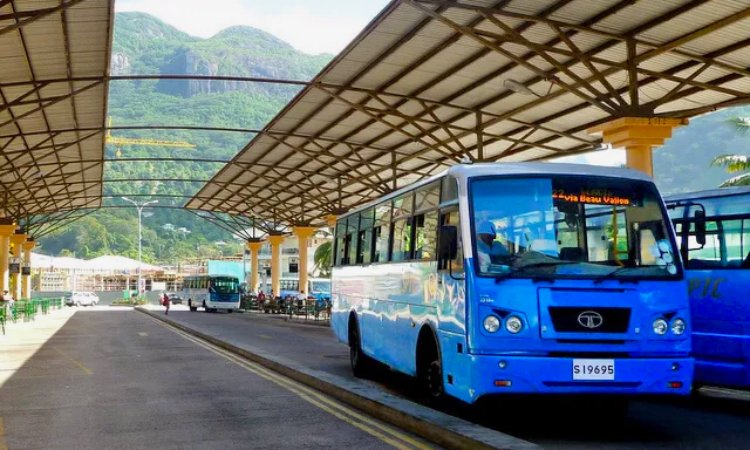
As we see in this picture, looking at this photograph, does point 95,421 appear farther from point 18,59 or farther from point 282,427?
point 18,59

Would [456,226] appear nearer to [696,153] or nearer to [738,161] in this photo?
[738,161]

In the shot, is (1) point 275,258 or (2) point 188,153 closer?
(1) point 275,258

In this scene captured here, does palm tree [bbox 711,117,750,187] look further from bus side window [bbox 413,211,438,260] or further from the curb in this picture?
bus side window [bbox 413,211,438,260]

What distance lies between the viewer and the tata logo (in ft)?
28.6

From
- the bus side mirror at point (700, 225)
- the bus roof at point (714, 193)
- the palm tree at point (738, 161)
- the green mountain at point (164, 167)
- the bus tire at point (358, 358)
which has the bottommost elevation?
the bus tire at point (358, 358)

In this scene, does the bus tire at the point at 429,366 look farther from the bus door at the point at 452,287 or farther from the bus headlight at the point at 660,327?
the bus headlight at the point at 660,327

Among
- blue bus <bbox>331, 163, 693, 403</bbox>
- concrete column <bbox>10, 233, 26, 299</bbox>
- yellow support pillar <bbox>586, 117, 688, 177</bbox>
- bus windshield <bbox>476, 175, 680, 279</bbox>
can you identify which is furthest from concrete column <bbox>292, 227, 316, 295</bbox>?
bus windshield <bbox>476, 175, 680, 279</bbox>

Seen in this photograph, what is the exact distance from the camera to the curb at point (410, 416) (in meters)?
7.83

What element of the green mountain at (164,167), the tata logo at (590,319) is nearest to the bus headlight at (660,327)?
the tata logo at (590,319)

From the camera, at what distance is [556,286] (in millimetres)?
8758

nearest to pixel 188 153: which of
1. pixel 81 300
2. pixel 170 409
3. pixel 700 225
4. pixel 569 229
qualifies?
pixel 81 300

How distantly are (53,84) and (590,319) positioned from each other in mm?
21328

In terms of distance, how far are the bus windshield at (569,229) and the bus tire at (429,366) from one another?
5.89ft

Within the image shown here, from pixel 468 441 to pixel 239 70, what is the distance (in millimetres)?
193070
